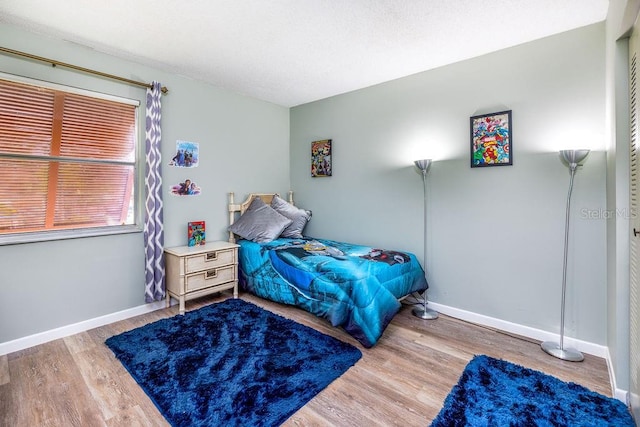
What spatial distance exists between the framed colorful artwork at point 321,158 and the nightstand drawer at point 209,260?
5.12 feet

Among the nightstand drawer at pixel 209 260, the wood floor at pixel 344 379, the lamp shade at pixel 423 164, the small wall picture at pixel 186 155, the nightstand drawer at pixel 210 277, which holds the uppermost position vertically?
the small wall picture at pixel 186 155

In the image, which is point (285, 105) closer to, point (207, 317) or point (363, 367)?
point (207, 317)

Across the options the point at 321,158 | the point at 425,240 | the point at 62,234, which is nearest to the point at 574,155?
the point at 425,240

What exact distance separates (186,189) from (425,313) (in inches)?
114

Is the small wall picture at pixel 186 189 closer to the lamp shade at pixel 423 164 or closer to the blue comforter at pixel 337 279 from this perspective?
the blue comforter at pixel 337 279

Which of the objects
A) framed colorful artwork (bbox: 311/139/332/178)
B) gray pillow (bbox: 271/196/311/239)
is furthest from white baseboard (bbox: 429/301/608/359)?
framed colorful artwork (bbox: 311/139/332/178)

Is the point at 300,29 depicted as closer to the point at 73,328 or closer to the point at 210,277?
the point at 210,277

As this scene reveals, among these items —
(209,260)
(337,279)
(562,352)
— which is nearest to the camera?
(562,352)

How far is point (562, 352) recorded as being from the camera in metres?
2.26

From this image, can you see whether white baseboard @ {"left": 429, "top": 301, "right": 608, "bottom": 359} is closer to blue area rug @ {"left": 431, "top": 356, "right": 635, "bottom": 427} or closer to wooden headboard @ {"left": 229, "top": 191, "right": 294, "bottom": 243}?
blue area rug @ {"left": 431, "top": 356, "right": 635, "bottom": 427}

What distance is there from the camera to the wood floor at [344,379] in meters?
1.64

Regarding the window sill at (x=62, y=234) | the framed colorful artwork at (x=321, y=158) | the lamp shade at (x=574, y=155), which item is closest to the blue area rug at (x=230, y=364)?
the window sill at (x=62, y=234)

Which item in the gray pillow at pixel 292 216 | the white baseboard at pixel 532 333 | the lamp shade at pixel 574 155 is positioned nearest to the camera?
the white baseboard at pixel 532 333

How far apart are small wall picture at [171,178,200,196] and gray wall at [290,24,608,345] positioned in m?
1.86
